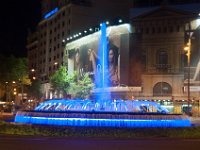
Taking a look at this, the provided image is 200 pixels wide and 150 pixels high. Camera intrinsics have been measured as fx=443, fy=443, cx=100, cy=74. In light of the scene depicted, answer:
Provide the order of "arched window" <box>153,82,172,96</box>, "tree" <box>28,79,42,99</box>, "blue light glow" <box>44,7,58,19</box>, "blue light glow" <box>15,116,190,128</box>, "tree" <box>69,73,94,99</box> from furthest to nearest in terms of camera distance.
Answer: "blue light glow" <box>44,7,58,19</box>
"tree" <box>28,79,42,99</box>
"tree" <box>69,73,94,99</box>
"arched window" <box>153,82,172,96</box>
"blue light glow" <box>15,116,190,128</box>

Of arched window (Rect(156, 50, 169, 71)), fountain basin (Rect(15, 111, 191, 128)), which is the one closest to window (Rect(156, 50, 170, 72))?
arched window (Rect(156, 50, 169, 71))

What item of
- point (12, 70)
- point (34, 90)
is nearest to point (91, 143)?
point (12, 70)

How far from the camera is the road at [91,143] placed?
17.6 m

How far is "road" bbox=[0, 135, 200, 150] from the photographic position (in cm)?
1761

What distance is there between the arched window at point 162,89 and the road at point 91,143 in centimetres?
5506

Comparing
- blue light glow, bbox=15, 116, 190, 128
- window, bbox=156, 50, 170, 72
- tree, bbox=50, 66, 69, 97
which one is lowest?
blue light glow, bbox=15, 116, 190, 128

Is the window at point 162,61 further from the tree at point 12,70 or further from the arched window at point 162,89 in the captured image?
the tree at point 12,70

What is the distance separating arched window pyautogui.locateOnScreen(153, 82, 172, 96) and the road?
55060 mm

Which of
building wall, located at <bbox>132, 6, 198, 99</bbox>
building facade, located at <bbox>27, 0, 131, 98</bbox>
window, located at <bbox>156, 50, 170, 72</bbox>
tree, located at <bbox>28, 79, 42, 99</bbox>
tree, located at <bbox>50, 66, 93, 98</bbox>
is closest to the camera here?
building wall, located at <bbox>132, 6, 198, 99</bbox>

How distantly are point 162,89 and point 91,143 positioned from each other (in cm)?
5809

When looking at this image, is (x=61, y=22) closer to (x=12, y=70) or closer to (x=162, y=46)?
(x=12, y=70)

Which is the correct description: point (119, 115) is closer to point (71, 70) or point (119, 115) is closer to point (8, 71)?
point (8, 71)

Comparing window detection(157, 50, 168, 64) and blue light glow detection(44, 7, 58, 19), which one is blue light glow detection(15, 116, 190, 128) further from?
blue light glow detection(44, 7, 58, 19)

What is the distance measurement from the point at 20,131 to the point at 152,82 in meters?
56.4
